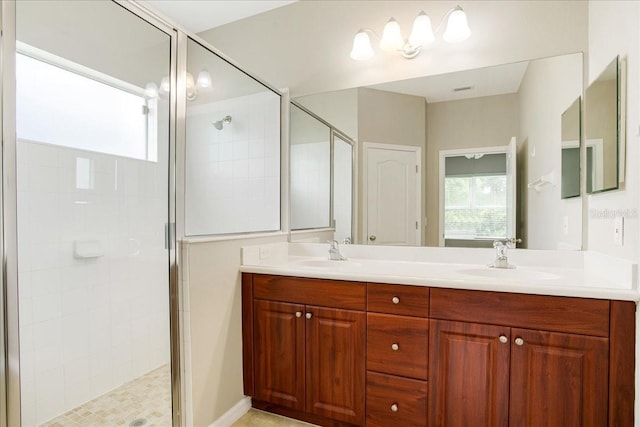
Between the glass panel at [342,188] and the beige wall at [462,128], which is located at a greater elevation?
the beige wall at [462,128]

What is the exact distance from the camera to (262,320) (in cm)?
196

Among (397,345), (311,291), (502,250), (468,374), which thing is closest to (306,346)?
(311,291)

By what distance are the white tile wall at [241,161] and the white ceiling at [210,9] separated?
636 mm

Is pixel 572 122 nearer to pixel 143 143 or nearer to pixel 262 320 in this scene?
pixel 262 320

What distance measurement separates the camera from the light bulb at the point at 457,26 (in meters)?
1.89

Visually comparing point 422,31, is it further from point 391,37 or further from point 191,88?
point 191,88

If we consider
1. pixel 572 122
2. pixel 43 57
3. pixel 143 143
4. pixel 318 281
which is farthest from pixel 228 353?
pixel 572 122

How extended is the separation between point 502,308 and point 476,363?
0.27m

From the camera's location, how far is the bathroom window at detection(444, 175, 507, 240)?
1949 millimetres

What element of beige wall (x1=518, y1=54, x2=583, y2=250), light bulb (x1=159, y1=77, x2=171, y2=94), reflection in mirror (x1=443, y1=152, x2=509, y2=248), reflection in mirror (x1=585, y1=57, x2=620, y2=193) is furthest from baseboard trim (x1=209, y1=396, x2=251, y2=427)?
reflection in mirror (x1=585, y1=57, x2=620, y2=193)

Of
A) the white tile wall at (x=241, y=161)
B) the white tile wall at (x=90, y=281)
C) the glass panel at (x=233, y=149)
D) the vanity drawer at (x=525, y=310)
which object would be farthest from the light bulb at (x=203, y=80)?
the vanity drawer at (x=525, y=310)

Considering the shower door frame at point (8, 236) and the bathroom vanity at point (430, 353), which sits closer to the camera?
the shower door frame at point (8, 236)

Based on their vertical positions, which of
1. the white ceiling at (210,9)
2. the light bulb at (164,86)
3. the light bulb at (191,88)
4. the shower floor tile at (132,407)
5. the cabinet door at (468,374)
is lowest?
the shower floor tile at (132,407)

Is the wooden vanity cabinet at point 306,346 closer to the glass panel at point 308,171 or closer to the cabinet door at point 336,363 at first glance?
the cabinet door at point 336,363
